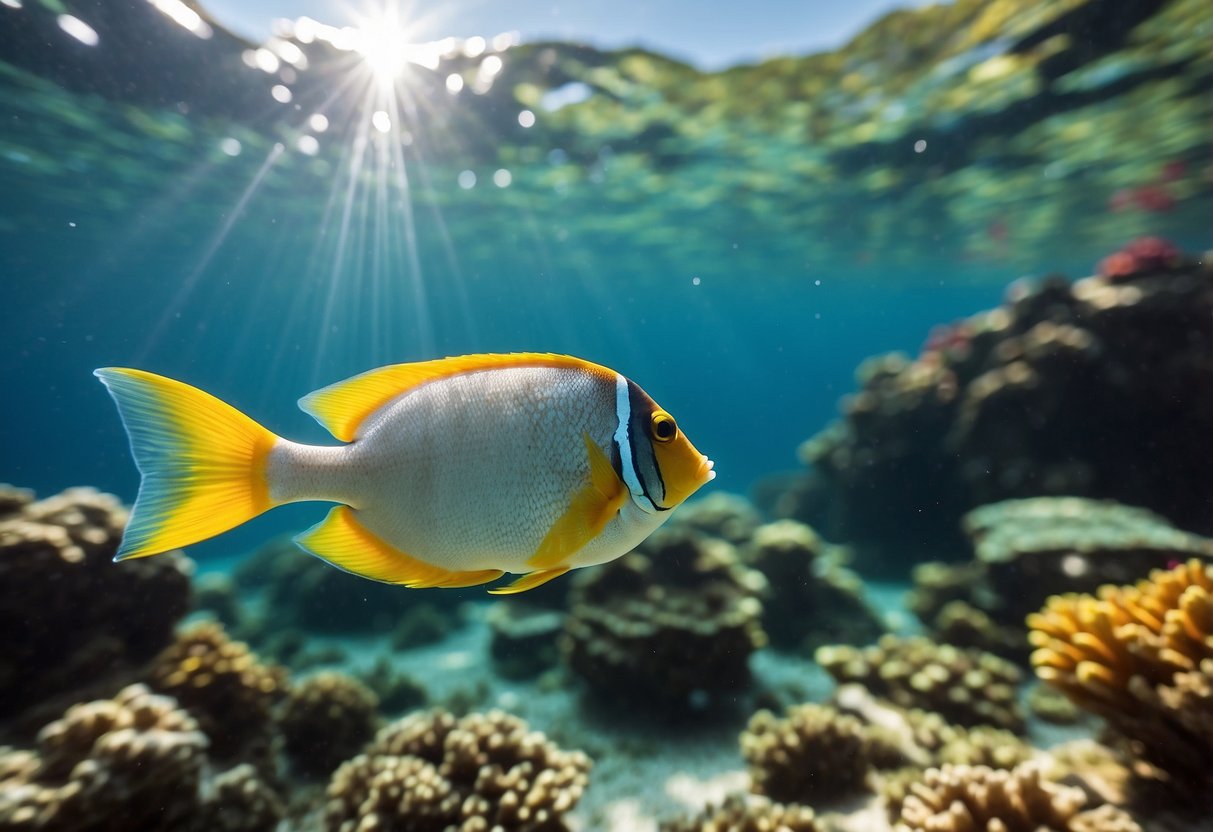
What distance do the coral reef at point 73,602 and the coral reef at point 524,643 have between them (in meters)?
4.06

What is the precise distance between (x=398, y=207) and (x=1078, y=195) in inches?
1089

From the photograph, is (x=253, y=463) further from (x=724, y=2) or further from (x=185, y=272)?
(x=185, y=272)

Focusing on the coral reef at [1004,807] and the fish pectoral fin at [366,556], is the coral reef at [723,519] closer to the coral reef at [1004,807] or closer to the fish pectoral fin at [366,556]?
the coral reef at [1004,807]

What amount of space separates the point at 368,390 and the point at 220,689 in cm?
438

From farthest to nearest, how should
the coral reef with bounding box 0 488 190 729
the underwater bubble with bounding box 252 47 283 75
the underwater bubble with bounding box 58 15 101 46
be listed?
the underwater bubble with bounding box 252 47 283 75, the underwater bubble with bounding box 58 15 101 46, the coral reef with bounding box 0 488 190 729

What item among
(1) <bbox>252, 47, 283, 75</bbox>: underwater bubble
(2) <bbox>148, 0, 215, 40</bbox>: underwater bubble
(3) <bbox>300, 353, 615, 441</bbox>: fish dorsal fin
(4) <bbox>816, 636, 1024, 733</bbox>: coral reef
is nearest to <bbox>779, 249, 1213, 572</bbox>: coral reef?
(4) <bbox>816, 636, 1024, 733</bbox>: coral reef

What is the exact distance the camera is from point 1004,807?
3.04 m

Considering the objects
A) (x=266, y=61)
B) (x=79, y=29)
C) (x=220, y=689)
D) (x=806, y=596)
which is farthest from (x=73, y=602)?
(x=79, y=29)

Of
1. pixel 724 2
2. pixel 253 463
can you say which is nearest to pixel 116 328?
pixel 724 2

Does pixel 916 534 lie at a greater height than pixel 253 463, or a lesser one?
lesser

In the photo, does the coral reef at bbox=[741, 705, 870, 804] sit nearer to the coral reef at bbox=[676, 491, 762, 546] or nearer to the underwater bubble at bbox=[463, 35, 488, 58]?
the coral reef at bbox=[676, 491, 762, 546]

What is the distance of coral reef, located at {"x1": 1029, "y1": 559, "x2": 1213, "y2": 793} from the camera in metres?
2.84

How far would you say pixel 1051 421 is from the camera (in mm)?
8836

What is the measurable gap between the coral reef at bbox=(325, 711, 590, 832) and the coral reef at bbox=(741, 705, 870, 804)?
4.93ft
